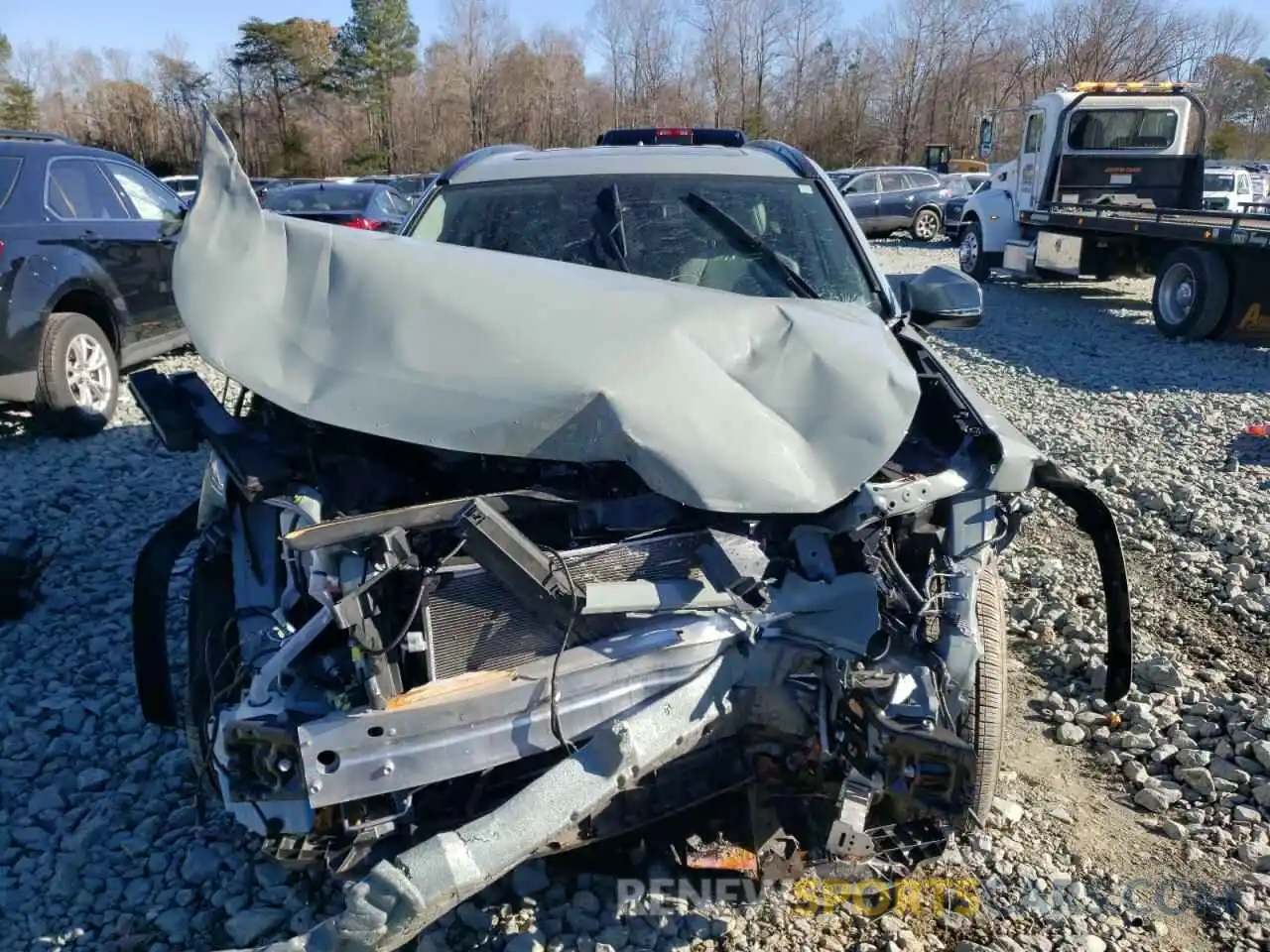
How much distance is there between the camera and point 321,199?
41.4 feet

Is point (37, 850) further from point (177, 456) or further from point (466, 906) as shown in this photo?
point (177, 456)

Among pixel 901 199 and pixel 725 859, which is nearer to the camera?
pixel 725 859

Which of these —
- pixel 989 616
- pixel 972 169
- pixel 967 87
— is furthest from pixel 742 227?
pixel 967 87

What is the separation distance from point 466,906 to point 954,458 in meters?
1.78

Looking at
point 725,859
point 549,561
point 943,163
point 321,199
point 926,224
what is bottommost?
point 725,859

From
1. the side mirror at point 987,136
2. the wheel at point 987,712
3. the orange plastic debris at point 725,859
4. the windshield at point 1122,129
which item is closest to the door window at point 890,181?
the side mirror at point 987,136

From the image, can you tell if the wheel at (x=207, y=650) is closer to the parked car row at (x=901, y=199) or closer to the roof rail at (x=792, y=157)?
the roof rail at (x=792, y=157)

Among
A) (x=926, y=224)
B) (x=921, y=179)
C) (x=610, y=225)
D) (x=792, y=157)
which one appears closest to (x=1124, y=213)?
(x=792, y=157)

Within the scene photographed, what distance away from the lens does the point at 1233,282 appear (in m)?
10.1

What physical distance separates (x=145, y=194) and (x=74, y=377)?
204cm

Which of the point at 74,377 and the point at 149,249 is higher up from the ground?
the point at 149,249

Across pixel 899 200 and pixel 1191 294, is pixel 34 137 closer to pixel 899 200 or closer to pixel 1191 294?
pixel 1191 294

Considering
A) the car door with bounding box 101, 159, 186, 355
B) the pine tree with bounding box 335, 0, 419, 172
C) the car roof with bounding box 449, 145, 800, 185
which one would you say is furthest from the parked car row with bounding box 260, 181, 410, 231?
the pine tree with bounding box 335, 0, 419, 172

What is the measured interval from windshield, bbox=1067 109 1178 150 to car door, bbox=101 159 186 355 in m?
11.3
